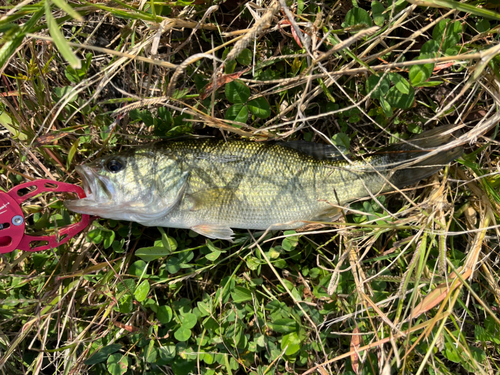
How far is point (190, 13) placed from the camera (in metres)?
2.56

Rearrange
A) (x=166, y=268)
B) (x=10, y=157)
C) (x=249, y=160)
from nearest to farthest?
1. (x=249, y=160)
2. (x=166, y=268)
3. (x=10, y=157)

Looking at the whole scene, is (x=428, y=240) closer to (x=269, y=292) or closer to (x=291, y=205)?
(x=291, y=205)

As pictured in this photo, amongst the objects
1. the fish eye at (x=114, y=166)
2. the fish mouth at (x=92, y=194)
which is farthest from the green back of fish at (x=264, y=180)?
the fish mouth at (x=92, y=194)

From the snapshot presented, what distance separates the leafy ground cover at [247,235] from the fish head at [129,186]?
0.86 ft

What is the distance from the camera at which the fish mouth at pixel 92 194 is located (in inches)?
94.0

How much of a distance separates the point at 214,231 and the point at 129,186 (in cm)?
73

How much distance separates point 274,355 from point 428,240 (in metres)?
1.55

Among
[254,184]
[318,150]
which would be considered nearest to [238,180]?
[254,184]

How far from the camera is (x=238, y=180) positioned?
248cm

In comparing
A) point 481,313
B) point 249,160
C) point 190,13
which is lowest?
point 481,313

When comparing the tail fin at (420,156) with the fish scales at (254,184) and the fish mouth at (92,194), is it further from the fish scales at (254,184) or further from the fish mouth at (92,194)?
the fish mouth at (92,194)

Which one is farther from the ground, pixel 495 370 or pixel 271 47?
pixel 271 47

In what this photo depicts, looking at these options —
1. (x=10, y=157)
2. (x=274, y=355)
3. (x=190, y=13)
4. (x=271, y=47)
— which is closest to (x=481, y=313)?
(x=274, y=355)

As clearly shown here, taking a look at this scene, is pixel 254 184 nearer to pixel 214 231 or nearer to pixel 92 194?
pixel 214 231
